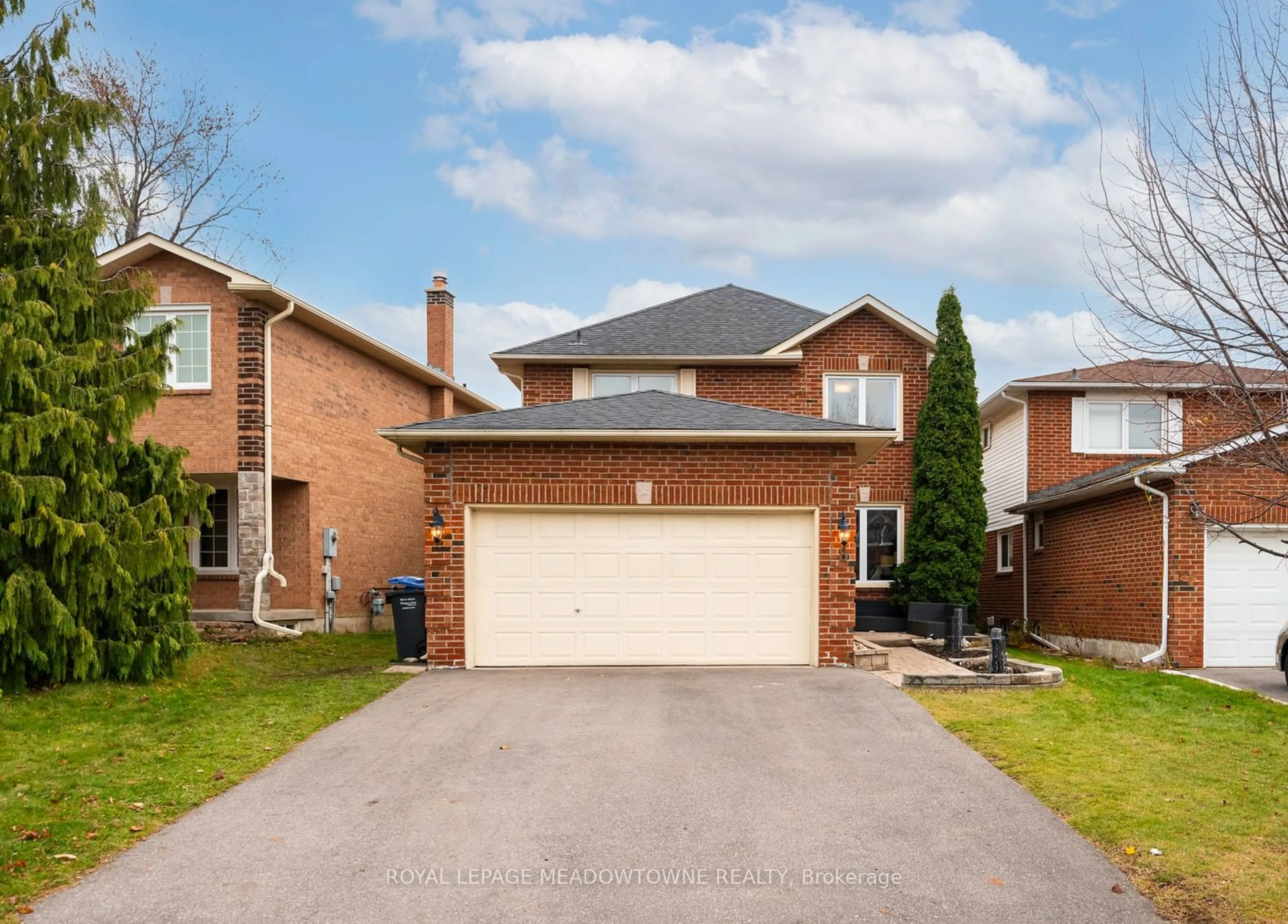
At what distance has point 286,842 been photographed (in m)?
6.28

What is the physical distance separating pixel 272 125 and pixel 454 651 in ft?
66.2

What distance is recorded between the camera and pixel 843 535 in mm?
13062

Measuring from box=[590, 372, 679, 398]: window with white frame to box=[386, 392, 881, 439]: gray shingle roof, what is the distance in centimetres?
520

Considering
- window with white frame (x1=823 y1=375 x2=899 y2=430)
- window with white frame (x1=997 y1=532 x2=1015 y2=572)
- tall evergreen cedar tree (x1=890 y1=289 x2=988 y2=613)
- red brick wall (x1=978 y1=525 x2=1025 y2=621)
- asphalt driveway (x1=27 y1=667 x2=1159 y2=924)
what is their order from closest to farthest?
1. asphalt driveway (x1=27 y1=667 x2=1159 y2=924)
2. tall evergreen cedar tree (x1=890 y1=289 x2=988 y2=613)
3. window with white frame (x1=823 y1=375 x2=899 y2=430)
4. red brick wall (x1=978 y1=525 x2=1025 y2=621)
5. window with white frame (x1=997 y1=532 x2=1015 y2=572)

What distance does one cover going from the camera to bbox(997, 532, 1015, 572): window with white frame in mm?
21734

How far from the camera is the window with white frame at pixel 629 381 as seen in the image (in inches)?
776

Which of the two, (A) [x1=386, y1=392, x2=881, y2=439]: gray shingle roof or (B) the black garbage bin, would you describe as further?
(B) the black garbage bin

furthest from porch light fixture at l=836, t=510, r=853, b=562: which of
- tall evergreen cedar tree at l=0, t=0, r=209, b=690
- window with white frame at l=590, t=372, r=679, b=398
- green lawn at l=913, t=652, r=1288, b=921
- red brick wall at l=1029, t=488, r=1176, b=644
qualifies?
tall evergreen cedar tree at l=0, t=0, r=209, b=690

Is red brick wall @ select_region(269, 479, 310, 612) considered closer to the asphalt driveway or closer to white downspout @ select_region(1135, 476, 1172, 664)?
the asphalt driveway

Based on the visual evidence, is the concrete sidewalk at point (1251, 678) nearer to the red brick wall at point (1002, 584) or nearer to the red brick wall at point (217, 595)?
the red brick wall at point (1002, 584)

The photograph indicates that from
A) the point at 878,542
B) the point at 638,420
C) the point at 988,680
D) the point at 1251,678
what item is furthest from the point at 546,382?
the point at 1251,678

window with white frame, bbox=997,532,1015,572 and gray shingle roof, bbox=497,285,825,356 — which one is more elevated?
gray shingle roof, bbox=497,285,825,356

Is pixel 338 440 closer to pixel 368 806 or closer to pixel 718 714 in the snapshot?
pixel 718 714

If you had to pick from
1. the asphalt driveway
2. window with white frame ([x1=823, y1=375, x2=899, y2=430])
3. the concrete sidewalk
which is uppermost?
window with white frame ([x1=823, y1=375, x2=899, y2=430])
